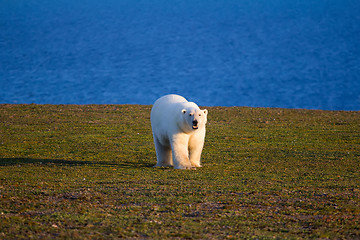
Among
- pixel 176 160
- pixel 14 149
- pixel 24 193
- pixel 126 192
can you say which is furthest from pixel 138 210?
pixel 14 149

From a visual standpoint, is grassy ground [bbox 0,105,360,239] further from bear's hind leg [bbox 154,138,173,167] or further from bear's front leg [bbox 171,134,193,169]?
bear's hind leg [bbox 154,138,173,167]

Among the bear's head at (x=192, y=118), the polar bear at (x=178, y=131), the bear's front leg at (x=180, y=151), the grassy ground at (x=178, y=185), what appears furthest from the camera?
the bear's front leg at (x=180, y=151)

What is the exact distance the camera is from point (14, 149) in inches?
710

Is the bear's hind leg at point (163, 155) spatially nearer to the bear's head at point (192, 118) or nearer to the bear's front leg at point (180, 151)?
the bear's front leg at point (180, 151)

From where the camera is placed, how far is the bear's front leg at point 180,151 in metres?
13.2

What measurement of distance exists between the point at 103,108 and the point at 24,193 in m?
21.6

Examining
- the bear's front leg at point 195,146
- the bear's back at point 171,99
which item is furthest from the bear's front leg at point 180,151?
the bear's back at point 171,99

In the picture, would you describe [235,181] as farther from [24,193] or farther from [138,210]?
[24,193]

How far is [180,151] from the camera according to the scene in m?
13.2

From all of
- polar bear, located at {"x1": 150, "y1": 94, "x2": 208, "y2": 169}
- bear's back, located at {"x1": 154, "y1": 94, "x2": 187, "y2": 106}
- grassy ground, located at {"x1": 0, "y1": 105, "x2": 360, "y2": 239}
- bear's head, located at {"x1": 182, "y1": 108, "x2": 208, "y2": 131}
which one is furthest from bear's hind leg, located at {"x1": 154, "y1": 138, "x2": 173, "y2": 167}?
bear's head, located at {"x1": 182, "y1": 108, "x2": 208, "y2": 131}

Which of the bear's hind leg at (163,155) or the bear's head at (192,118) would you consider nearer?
the bear's head at (192,118)

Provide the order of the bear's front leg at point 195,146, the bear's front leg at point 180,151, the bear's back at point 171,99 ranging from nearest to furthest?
the bear's front leg at point 180,151, the bear's front leg at point 195,146, the bear's back at point 171,99

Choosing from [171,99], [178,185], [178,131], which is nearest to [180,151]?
[178,131]

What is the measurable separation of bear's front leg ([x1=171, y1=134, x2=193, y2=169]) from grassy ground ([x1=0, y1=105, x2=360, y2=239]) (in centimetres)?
35
